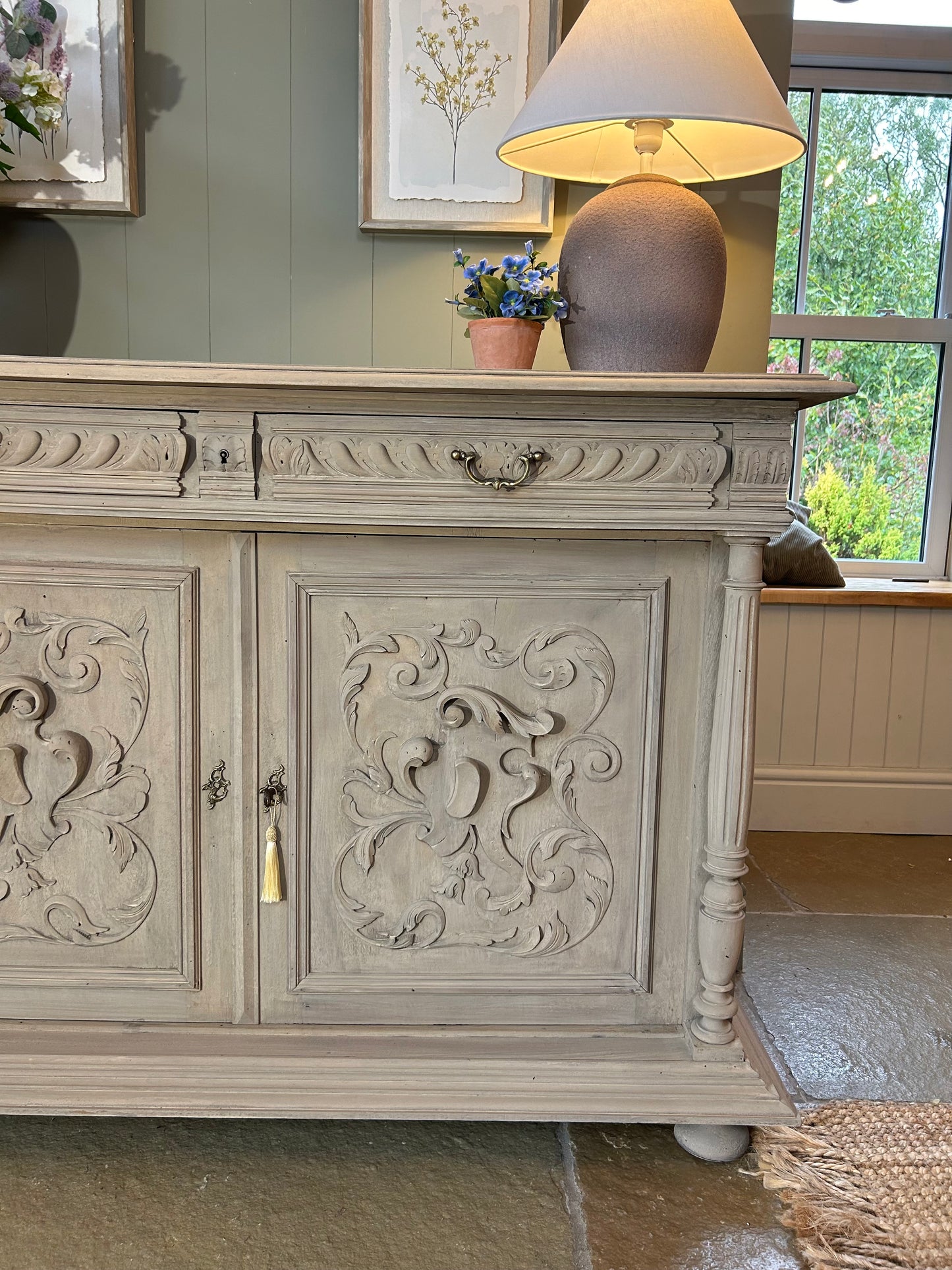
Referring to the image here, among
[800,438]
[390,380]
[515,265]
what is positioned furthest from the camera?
[800,438]

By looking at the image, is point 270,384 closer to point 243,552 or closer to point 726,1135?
point 243,552

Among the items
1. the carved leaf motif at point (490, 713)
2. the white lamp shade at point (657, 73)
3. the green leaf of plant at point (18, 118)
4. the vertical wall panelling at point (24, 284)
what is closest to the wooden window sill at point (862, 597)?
the white lamp shade at point (657, 73)

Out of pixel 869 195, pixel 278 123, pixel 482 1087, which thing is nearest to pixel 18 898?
pixel 482 1087

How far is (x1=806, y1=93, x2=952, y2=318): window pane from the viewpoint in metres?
2.65

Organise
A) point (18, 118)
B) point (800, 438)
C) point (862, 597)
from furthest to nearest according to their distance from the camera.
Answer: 1. point (800, 438)
2. point (862, 597)
3. point (18, 118)

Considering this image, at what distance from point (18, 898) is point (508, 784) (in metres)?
0.68

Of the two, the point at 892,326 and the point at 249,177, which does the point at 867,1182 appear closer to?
the point at 249,177

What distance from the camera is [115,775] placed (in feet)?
4.19

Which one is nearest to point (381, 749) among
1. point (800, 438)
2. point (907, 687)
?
point (907, 687)

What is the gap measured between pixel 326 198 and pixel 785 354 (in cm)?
156

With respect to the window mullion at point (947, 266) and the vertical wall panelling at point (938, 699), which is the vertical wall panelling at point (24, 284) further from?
the window mullion at point (947, 266)

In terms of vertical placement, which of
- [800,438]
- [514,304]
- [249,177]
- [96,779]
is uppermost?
[249,177]

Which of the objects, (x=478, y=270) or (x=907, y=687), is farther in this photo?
(x=907, y=687)

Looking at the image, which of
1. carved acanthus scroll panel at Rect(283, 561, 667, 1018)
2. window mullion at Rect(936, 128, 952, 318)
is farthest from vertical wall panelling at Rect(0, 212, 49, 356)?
window mullion at Rect(936, 128, 952, 318)
